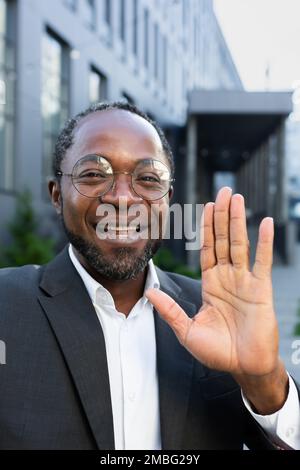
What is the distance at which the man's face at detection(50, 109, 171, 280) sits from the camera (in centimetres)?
165

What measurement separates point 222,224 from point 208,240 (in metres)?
0.07

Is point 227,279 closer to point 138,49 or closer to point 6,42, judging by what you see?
point 6,42

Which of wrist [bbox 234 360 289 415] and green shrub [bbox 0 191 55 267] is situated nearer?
wrist [bbox 234 360 289 415]

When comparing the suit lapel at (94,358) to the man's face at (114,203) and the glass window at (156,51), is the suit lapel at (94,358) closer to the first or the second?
the man's face at (114,203)

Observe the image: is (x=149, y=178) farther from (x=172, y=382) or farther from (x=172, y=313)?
(x=172, y=382)

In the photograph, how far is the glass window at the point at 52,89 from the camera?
43.2 feet

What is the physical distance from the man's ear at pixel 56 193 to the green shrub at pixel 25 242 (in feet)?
27.9

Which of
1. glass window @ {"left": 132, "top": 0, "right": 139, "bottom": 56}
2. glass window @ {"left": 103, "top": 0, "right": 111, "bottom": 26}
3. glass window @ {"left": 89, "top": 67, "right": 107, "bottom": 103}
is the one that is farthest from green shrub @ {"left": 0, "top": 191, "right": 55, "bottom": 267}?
glass window @ {"left": 132, "top": 0, "right": 139, "bottom": 56}

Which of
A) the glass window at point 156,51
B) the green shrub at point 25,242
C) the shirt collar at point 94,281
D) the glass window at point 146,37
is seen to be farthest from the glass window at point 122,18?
the shirt collar at point 94,281

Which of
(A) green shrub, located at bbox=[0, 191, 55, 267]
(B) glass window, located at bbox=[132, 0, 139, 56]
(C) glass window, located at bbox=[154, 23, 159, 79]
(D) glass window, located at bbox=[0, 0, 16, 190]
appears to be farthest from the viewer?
(C) glass window, located at bbox=[154, 23, 159, 79]

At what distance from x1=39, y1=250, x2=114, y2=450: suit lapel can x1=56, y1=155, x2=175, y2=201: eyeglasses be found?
29cm

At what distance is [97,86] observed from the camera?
54.2ft

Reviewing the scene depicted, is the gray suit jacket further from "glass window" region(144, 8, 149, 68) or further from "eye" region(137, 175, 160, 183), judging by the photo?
"glass window" region(144, 8, 149, 68)

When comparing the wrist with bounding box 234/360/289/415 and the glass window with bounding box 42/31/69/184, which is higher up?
the glass window with bounding box 42/31/69/184
